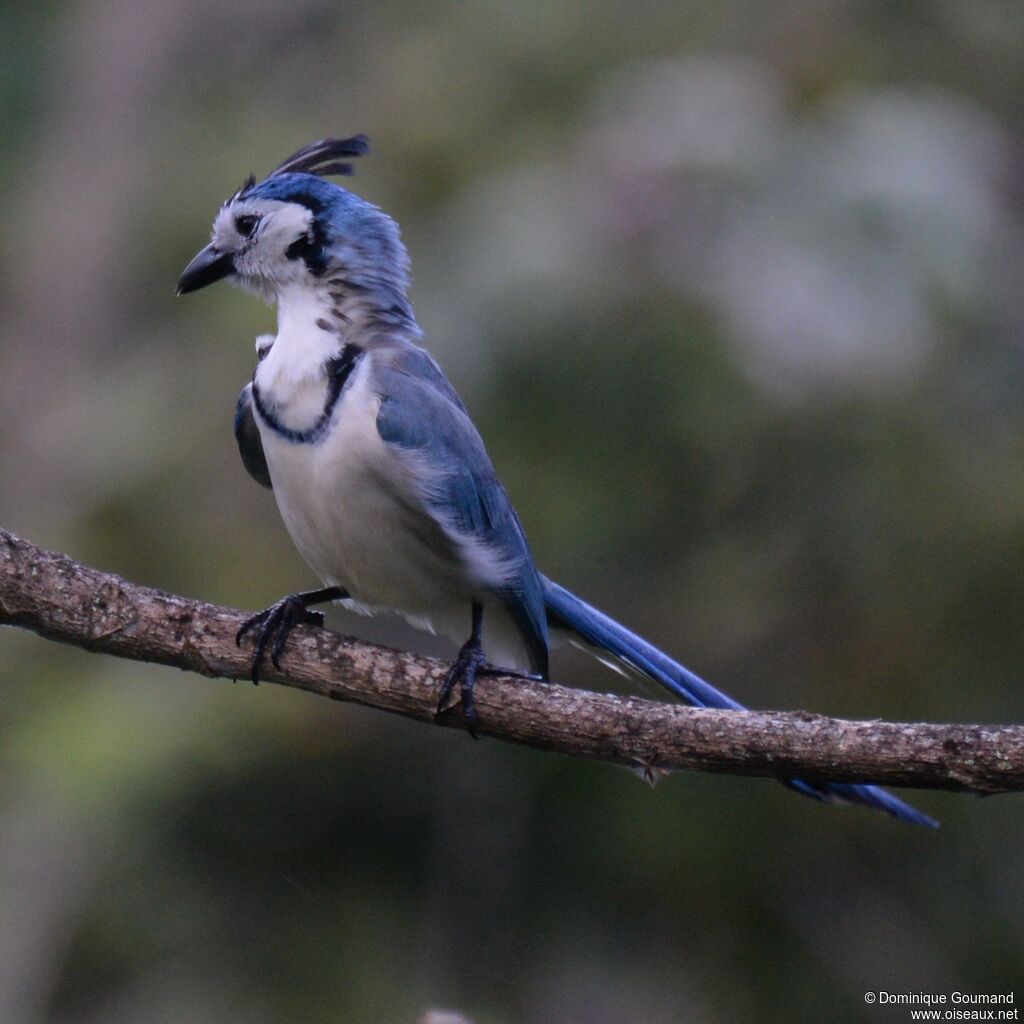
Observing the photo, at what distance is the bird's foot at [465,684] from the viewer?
332 centimetres

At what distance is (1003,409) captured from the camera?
5293 mm

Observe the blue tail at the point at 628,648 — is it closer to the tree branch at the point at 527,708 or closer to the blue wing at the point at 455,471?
the blue wing at the point at 455,471

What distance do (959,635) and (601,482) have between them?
1.43 metres

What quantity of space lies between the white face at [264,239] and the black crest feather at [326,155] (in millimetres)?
195

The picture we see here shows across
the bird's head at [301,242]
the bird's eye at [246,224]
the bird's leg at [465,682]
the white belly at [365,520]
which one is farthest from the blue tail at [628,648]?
the bird's eye at [246,224]

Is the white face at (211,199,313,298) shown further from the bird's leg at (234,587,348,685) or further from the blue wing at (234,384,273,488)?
the bird's leg at (234,587,348,685)

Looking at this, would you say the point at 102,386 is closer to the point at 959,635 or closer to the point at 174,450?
the point at 174,450

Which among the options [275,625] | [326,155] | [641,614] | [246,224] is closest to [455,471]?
[275,625]

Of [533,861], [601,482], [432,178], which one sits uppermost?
[432,178]

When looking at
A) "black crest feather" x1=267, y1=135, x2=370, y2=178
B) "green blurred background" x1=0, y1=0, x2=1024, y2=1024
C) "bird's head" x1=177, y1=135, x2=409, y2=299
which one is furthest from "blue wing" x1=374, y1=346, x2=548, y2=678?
"green blurred background" x1=0, y1=0, x2=1024, y2=1024

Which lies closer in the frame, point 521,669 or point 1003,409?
point 521,669

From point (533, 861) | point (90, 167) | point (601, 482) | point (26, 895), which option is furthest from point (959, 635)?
point (90, 167)

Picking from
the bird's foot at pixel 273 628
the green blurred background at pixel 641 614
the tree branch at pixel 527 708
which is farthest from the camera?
the green blurred background at pixel 641 614

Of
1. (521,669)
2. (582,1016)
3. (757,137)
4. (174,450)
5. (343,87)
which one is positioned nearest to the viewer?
(521,669)
